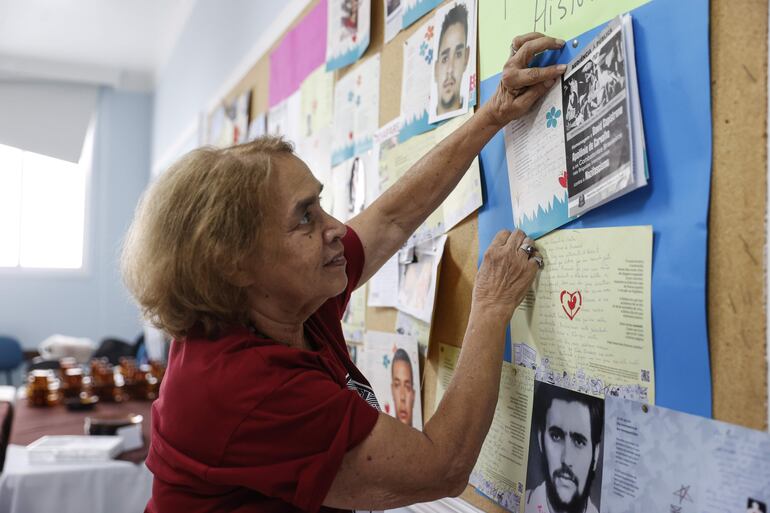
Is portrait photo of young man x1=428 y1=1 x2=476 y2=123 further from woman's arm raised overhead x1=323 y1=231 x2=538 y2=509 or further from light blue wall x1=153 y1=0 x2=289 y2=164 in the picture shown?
light blue wall x1=153 y1=0 x2=289 y2=164

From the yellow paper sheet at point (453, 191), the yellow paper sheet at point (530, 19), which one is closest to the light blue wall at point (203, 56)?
the yellow paper sheet at point (453, 191)

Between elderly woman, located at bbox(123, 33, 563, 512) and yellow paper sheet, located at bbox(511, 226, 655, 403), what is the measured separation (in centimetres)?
5

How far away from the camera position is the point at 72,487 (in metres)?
1.48

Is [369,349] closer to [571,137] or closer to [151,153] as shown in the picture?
[571,137]

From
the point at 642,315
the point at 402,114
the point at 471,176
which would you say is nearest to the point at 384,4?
the point at 402,114

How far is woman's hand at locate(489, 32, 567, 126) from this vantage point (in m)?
0.83

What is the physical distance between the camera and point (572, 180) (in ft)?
2.58

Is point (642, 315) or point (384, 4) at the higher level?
point (384, 4)

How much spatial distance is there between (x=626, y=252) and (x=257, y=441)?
1.58 feet

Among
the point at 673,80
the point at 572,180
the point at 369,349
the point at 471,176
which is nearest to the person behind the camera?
the point at 673,80

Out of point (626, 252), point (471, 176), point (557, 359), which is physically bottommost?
point (557, 359)

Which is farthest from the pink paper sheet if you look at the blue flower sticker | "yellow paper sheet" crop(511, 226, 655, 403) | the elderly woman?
"yellow paper sheet" crop(511, 226, 655, 403)

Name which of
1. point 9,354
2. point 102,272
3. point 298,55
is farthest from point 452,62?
point 102,272

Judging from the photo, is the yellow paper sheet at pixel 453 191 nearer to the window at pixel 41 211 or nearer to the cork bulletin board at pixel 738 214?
the cork bulletin board at pixel 738 214
